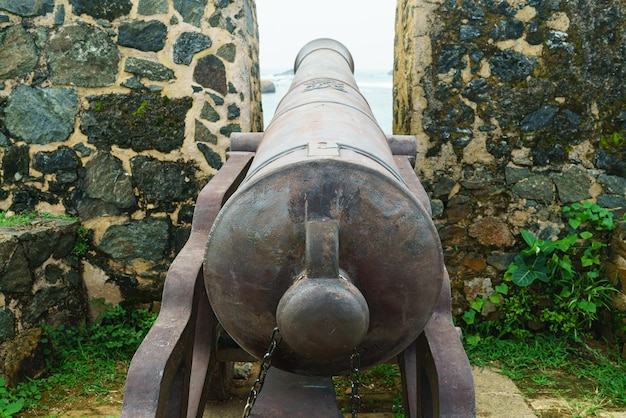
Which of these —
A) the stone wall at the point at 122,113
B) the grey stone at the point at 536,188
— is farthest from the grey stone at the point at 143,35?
the grey stone at the point at 536,188

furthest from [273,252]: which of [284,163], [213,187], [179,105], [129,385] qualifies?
[179,105]

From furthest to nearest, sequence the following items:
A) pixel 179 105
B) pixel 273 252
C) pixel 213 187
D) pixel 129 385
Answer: pixel 179 105, pixel 213 187, pixel 129 385, pixel 273 252

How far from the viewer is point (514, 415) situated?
325 centimetres

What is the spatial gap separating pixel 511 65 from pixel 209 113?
73.8 inches

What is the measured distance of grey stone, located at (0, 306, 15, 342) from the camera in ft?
11.2

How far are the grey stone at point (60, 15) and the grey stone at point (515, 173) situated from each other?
2843mm

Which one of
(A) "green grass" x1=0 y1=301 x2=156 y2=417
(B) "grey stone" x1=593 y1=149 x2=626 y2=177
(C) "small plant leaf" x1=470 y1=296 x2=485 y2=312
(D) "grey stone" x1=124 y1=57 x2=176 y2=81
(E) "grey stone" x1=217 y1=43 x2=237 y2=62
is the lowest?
(A) "green grass" x1=0 y1=301 x2=156 y2=417

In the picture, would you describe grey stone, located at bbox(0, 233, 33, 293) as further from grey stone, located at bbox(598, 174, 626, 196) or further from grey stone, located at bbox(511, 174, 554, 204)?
grey stone, located at bbox(598, 174, 626, 196)

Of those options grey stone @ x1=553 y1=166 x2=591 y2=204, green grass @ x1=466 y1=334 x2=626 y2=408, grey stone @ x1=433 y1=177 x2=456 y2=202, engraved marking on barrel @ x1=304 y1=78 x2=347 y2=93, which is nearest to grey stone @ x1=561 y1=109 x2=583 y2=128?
grey stone @ x1=553 y1=166 x2=591 y2=204

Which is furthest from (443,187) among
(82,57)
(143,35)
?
(82,57)

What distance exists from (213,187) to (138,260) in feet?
5.27

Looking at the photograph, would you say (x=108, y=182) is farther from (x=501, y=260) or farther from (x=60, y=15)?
(x=501, y=260)

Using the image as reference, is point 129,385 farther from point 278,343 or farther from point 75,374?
point 75,374

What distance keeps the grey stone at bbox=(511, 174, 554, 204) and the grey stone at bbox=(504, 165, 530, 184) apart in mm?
27
